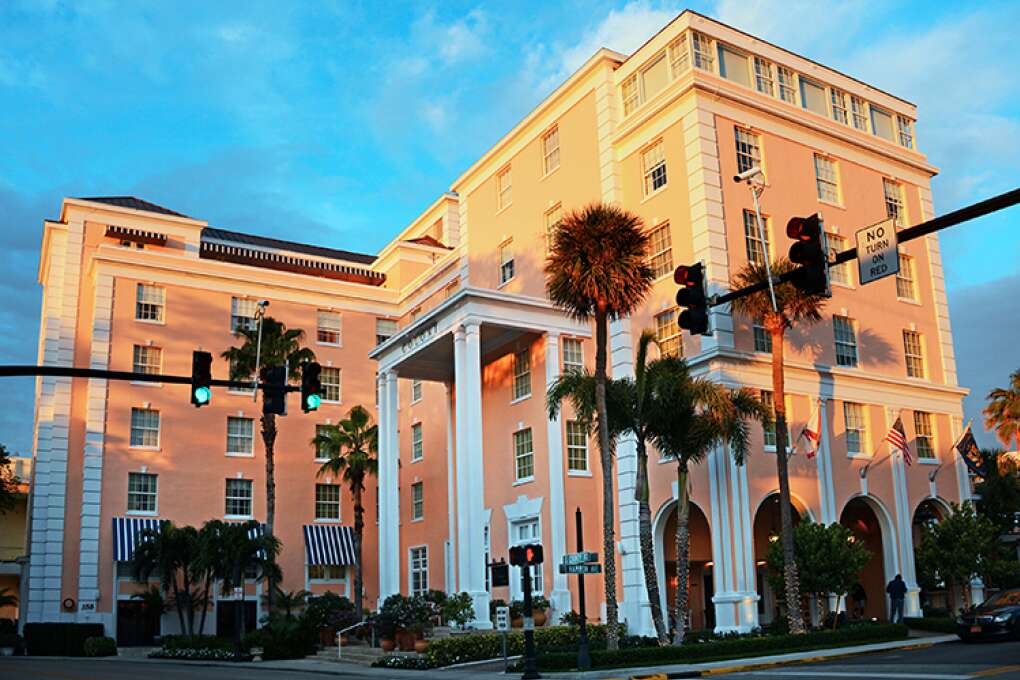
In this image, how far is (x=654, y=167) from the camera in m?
39.4

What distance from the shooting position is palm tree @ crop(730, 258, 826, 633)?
3088 centimetres

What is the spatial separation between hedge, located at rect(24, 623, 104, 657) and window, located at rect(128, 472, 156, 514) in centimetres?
661

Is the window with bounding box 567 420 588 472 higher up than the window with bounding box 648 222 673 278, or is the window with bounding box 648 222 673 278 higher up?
the window with bounding box 648 222 673 278

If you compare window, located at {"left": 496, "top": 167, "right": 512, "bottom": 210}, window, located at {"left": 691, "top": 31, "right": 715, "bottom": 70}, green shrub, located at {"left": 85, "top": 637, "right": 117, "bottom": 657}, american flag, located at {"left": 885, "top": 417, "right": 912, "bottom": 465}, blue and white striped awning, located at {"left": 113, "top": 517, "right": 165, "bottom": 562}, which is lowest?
green shrub, located at {"left": 85, "top": 637, "right": 117, "bottom": 657}

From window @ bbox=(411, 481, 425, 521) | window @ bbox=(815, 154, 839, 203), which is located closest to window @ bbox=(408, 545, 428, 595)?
window @ bbox=(411, 481, 425, 521)

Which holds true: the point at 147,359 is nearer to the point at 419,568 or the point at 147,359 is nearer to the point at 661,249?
the point at 419,568

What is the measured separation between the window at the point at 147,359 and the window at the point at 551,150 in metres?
22.6

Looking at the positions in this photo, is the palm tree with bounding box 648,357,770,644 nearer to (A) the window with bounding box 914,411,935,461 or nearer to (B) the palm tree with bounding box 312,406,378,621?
(A) the window with bounding box 914,411,935,461

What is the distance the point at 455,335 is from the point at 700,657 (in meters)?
16.7

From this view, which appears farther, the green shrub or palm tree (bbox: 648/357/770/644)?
the green shrub

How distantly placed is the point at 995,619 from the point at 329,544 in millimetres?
34384

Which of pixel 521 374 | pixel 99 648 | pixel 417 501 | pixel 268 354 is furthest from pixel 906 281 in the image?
pixel 99 648

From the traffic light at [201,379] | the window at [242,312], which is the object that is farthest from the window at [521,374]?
the traffic light at [201,379]

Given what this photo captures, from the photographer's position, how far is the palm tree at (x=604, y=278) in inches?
1114
